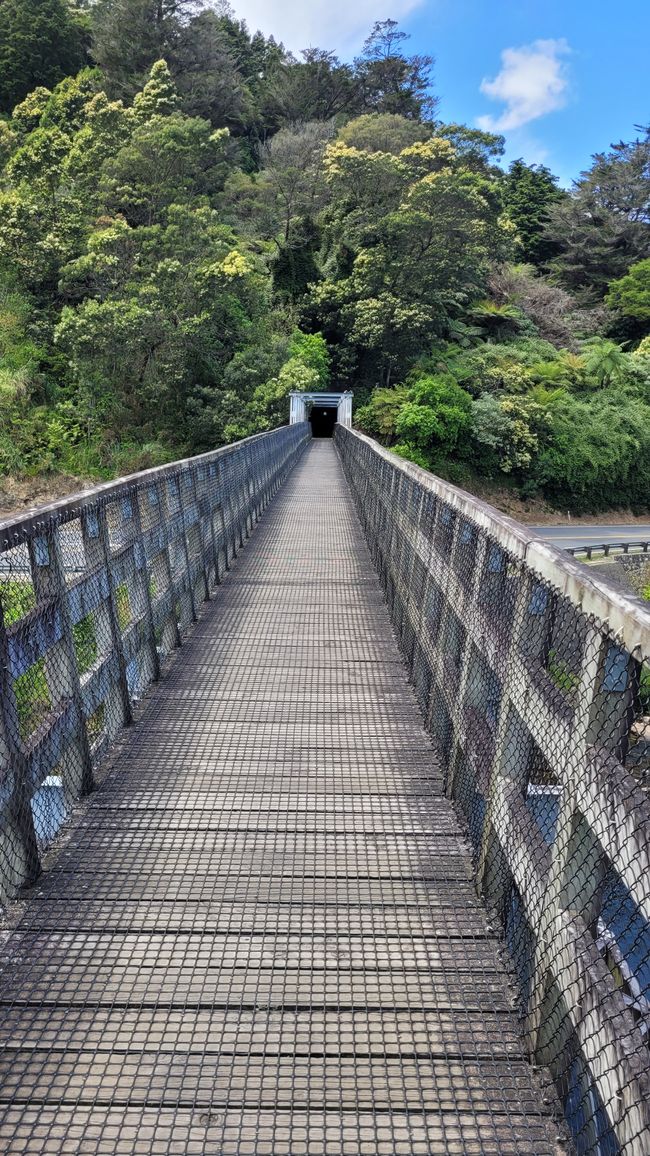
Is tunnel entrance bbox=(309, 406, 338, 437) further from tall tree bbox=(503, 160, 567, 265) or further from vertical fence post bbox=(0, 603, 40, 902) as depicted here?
vertical fence post bbox=(0, 603, 40, 902)

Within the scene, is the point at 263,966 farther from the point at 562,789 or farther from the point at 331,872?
the point at 562,789

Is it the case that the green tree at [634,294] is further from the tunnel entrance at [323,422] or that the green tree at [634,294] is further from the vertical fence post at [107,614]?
the vertical fence post at [107,614]

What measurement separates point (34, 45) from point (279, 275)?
18536 mm

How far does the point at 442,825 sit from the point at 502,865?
26.9 inches

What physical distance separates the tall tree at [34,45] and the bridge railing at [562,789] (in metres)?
46.1

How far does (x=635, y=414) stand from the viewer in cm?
3098

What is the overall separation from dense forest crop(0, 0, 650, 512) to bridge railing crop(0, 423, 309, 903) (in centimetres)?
1772

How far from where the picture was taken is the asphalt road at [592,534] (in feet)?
81.7

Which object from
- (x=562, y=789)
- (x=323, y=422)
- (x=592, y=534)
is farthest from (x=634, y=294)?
(x=562, y=789)

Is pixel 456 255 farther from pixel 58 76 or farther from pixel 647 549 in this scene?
pixel 58 76

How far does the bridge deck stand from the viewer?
1784 millimetres

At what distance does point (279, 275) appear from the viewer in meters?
35.4

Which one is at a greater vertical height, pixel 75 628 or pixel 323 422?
pixel 75 628

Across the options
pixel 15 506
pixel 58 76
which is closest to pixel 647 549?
pixel 15 506
